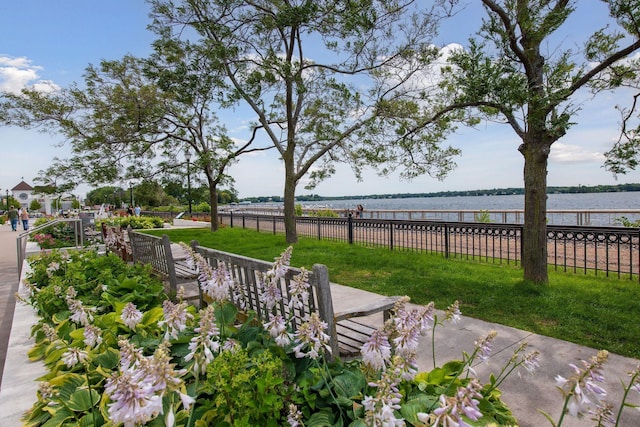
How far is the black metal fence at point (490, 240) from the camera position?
22.2 ft

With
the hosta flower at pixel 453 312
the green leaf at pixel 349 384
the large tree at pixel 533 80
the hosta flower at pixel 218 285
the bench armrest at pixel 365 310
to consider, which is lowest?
the green leaf at pixel 349 384

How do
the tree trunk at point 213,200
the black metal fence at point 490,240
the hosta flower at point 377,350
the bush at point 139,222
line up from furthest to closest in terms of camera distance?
1. the bush at point 139,222
2. the tree trunk at point 213,200
3. the black metal fence at point 490,240
4. the hosta flower at point 377,350

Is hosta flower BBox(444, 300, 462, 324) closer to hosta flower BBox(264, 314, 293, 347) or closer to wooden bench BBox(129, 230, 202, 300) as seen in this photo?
hosta flower BBox(264, 314, 293, 347)

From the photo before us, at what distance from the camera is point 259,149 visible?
16516 mm

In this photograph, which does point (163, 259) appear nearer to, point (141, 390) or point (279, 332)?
point (279, 332)

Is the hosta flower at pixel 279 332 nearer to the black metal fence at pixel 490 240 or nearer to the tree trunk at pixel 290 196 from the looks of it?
the black metal fence at pixel 490 240

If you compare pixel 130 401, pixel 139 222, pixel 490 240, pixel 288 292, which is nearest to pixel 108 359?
pixel 288 292

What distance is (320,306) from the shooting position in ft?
8.34

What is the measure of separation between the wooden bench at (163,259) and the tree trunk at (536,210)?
5241mm

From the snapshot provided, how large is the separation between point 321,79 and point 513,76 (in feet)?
24.1

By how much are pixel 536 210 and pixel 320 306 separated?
5125mm

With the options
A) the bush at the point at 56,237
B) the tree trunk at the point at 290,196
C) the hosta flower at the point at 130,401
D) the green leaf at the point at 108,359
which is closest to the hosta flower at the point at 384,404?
the hosta flower at the point at 130,401

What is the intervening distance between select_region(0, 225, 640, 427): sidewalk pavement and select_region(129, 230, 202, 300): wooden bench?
1573mm

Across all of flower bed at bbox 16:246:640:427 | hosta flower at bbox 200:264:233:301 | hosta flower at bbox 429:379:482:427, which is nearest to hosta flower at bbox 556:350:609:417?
flower bed at bbox 16:246:640:427
